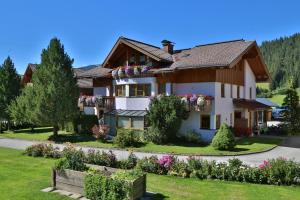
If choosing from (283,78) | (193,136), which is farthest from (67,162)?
(283,78)

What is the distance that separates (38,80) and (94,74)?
7631mm

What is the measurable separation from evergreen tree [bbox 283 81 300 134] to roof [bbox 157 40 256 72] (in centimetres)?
1055

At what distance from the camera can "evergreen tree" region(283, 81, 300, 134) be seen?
36750 mm

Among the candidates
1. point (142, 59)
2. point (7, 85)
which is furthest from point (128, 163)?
point (7, 85)

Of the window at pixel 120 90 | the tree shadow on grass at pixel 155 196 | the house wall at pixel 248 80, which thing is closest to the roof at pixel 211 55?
the house wall at pixel 248 80

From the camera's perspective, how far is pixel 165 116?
88.4ft

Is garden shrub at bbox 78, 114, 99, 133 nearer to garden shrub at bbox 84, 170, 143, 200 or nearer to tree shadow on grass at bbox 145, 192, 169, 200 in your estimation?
tree shadow on grass at bbox 145, 192, 169, 200

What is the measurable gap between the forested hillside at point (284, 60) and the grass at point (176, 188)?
14097 cm

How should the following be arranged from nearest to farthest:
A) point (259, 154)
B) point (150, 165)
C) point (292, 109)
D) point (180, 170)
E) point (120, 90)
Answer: point (180, 170)
point (150, 165)
point (259, 154)
point (120, 90)
point (292, 109)

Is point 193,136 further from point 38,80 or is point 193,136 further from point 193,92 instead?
point 38,80

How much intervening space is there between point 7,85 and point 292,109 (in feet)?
121

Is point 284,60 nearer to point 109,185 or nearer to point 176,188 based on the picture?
point 176,188

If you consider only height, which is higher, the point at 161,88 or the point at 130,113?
the point at 161,88

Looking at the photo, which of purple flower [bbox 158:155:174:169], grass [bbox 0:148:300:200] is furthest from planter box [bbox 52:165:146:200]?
purple flower [bbox 158:155:174:169]
